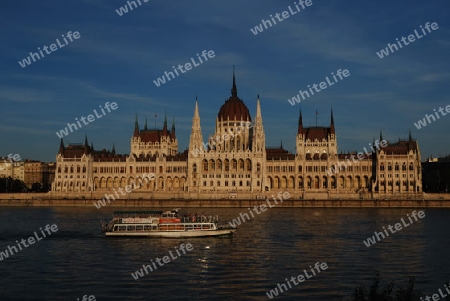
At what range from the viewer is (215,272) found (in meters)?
38.9

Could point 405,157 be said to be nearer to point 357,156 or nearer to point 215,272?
point 357,156

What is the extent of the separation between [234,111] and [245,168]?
1908 cm

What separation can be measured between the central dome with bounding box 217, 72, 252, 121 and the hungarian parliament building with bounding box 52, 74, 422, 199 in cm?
24

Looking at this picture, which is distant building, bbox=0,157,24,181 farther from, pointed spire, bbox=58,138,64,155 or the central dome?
the central dome

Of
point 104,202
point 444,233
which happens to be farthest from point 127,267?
point 104,202

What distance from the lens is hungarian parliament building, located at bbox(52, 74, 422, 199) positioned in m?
129

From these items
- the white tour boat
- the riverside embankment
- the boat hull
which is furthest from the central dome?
the boat hull

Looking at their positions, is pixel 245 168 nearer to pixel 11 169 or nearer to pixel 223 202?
pixel 223 202

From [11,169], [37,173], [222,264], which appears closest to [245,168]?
[37,173]

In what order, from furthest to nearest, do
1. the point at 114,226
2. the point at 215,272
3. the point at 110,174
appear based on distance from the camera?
the point at 110,174
the point at 114,226
the point at 215,272

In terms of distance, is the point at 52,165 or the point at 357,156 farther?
the point at 52,165

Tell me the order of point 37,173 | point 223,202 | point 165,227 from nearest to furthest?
point 165,227 → point 223,202 → point 37,173

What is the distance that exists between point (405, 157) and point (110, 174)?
66850mm

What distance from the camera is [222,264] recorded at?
41969 millimetres
